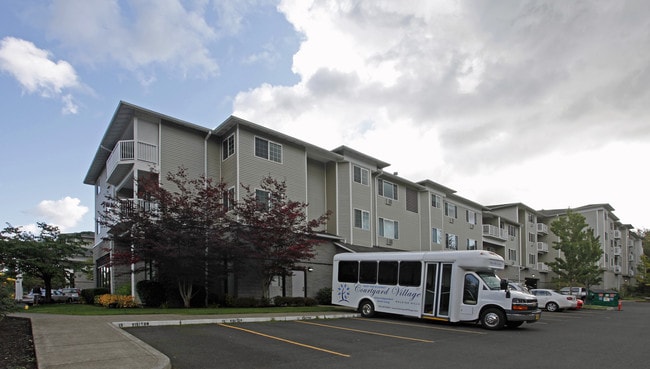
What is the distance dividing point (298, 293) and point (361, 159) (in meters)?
11.2

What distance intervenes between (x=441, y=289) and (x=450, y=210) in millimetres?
29969

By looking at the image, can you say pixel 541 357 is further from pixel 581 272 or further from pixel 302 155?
pixel 581 272

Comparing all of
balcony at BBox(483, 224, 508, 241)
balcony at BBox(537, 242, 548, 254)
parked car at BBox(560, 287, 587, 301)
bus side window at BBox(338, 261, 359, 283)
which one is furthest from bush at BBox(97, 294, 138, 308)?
balcony at BBox(537, 242, 548, 254)

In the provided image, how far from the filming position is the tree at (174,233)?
19812mm

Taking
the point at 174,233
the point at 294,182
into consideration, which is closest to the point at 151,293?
the point at 174,233

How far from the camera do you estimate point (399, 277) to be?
60.7ft

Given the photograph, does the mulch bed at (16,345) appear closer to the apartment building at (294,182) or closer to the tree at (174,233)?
the tree at (174,233)

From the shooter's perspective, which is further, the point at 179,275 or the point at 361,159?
the point at 361,159

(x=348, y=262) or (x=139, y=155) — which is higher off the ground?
(x=139, y=155)

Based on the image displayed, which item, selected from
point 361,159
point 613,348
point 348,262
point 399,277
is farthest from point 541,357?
point 361,159

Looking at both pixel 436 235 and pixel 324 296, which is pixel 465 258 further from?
pixel 436 235

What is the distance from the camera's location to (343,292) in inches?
811

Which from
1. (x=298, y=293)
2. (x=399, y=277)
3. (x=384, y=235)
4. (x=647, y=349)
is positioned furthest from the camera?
(x=384, y=235)

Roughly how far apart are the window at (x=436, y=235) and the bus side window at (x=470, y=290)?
2511cm
